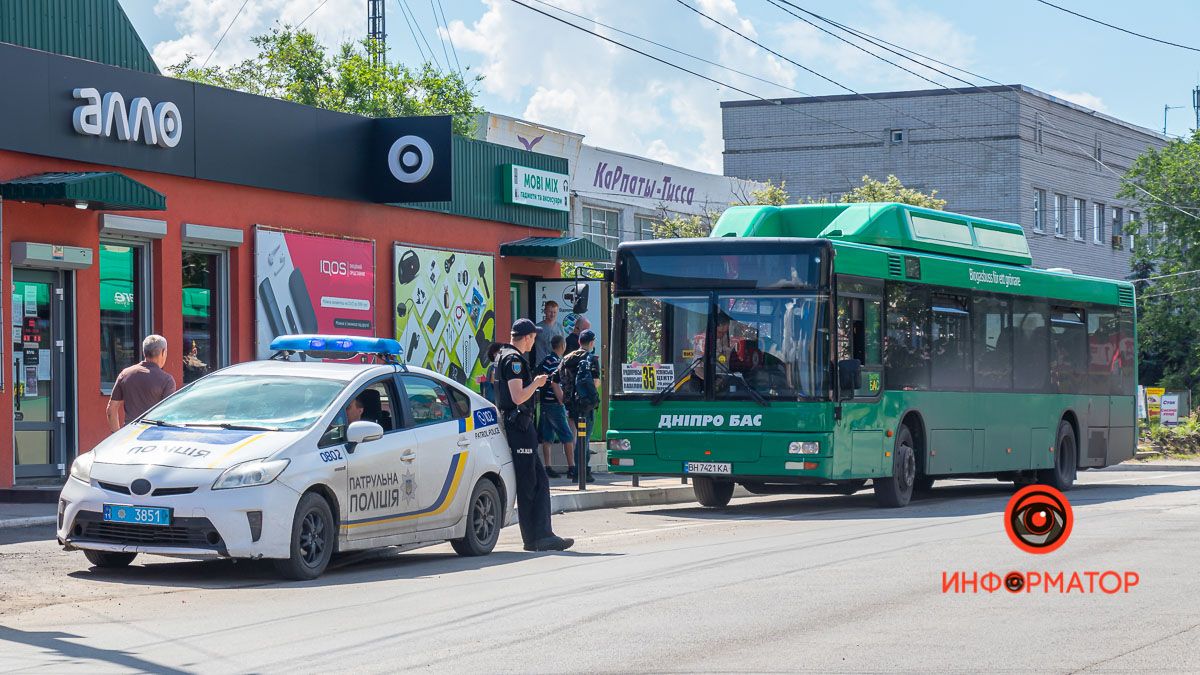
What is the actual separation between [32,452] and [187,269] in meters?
3.30

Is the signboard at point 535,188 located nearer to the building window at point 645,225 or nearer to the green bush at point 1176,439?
the building window at point 645,225

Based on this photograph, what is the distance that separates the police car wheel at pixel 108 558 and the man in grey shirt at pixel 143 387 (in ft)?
8.34

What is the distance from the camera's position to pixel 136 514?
35.7 feet

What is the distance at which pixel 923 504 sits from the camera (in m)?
19.3

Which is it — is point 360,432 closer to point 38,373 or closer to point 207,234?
point 38,373

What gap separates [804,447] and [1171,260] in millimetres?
44552

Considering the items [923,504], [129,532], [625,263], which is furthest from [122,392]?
[923,504]

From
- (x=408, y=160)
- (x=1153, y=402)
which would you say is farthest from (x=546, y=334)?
(x=1153, y=402)

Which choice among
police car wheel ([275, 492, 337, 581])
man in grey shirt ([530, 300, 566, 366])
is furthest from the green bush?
police car wheel ([275, 492, 337, 581])

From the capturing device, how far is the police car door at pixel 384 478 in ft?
38.4

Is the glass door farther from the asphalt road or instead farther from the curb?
the asphalt road

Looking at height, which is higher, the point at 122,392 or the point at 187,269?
the point at 187,269

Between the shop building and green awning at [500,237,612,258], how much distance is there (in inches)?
1.4

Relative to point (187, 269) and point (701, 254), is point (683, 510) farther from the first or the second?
point (187, 269)
